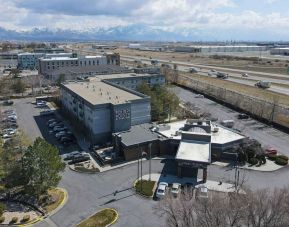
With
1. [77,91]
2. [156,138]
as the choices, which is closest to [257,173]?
[156,138]

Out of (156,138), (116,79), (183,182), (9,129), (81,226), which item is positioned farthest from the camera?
(116,79)

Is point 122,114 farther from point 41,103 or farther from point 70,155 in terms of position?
point 41,103

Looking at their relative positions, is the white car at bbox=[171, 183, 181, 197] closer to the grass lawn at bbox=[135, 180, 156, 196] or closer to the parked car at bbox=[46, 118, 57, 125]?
the grass lawn at bbox=[135, 180, 156, 196]

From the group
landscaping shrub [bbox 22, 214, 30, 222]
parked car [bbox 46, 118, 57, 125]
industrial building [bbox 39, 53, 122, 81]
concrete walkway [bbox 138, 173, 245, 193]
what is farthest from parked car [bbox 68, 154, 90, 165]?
industrial building [bbox 39, 53, 122, 81]

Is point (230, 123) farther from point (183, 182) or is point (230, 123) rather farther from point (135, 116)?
point (183, 182)

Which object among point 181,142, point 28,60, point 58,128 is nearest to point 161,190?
point 181,142

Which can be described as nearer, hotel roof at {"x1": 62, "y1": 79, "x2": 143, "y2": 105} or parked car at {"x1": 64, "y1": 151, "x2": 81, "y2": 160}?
parked car at {"x1": 64, "y1": 151, "x2": 81, "y2": 160}
